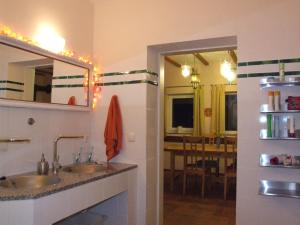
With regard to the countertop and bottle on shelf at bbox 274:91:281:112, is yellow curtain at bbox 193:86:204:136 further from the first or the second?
bottle on shelf at bbox 274:91:281:112

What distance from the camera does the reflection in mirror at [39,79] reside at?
2176 millimetres

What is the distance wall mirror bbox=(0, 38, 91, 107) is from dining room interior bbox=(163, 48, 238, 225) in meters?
2.07

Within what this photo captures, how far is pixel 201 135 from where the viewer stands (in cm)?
625

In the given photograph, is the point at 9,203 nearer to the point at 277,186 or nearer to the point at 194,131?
the point at 277,186

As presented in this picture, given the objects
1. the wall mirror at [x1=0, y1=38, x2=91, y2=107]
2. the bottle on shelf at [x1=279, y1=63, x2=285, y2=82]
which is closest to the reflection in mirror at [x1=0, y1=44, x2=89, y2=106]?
the wall mirror at [x1=0, y1=38, x2=91, y2=107]

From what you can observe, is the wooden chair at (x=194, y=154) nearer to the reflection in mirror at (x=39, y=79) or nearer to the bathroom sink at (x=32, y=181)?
the reflection in mirror at (x=39, y=79)

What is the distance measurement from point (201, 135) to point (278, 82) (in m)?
4.08

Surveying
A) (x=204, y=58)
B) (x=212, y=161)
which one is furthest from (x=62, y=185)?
(x=204, y=58)

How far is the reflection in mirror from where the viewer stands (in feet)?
7.14

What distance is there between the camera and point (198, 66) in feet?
21.2

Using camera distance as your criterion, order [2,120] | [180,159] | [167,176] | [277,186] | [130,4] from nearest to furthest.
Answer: [2,120], [277,186], [130,4], [167,176], [180,159]

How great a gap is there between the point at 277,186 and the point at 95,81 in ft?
6.79

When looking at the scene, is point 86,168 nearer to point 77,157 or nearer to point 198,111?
point 77,157

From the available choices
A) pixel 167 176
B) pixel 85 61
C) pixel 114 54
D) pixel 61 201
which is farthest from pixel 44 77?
pixel 167 176
